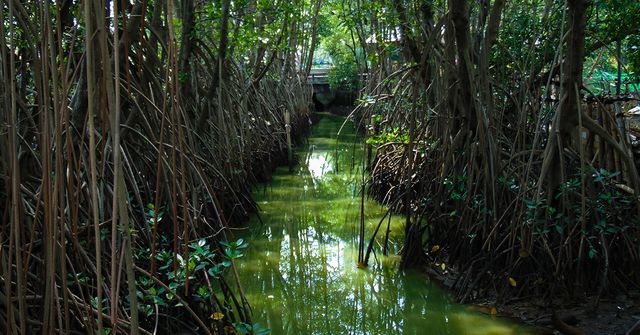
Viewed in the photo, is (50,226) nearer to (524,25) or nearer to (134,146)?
(134,146)

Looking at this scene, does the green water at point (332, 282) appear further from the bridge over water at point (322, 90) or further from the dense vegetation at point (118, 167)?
the bridge over water at point (322, 90)

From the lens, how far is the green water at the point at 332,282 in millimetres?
4488

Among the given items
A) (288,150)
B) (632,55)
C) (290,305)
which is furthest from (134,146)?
(288,150)

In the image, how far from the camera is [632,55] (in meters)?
4.36

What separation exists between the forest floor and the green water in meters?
0.12

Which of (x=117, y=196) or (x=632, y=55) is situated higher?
(x=632, y=55)

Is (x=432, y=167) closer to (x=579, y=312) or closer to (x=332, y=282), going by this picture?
(x=332, y=282)

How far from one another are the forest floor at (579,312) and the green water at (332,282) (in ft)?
0.40

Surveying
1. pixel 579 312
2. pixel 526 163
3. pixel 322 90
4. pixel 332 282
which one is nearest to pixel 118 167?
Result: pixel 579 312

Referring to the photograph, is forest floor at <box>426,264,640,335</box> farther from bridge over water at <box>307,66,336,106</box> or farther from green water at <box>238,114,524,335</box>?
bridge over water at <box>307,66,336,106</box>

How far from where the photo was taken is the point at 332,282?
5.38 meters

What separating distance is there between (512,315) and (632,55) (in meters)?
→ 1.87

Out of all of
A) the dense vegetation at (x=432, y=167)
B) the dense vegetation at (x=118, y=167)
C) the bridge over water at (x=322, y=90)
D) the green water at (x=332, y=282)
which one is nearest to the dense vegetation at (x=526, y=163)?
the dense vegetation at (x=432, y=167)

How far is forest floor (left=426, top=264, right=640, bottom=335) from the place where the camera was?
3.87 metres
